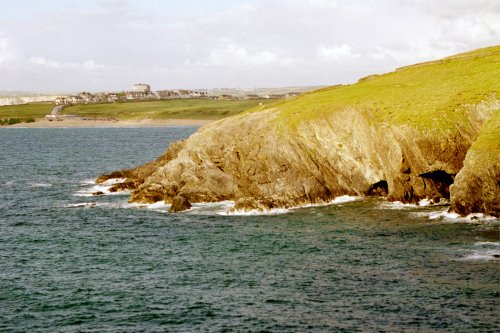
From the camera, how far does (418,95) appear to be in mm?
95750

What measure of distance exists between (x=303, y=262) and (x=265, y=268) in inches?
141

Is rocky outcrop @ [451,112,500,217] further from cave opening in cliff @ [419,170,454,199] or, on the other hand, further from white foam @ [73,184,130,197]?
white foam @ [73,184,130,197]

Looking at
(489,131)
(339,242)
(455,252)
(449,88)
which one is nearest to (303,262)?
(339,242)

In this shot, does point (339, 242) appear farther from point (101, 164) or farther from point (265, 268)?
point (101, 164)

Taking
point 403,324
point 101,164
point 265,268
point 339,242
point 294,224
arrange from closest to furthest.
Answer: point 403,324, point 265,268, point 339,242, point 294,224, point 101,164

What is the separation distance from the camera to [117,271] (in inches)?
2356

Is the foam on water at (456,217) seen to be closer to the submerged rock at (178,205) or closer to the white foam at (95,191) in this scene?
the submerged rock at (178,205)

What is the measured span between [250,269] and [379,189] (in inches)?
1443

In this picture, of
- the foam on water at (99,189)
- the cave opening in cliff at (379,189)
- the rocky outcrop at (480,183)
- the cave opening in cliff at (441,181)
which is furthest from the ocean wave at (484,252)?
the foam on water at (99,189)

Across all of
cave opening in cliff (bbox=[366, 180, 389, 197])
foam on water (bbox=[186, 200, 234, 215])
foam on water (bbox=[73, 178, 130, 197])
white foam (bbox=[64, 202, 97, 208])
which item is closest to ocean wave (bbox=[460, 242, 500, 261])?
cave opening in cliff (bbox=[366, 180, 389, 197])

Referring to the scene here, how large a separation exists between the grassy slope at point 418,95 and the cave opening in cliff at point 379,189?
833 cm

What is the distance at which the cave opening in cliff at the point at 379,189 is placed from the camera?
90.7m

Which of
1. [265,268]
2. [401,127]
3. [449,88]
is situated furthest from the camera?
[449,88]

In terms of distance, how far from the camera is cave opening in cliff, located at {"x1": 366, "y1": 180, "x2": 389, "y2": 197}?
90688mm
